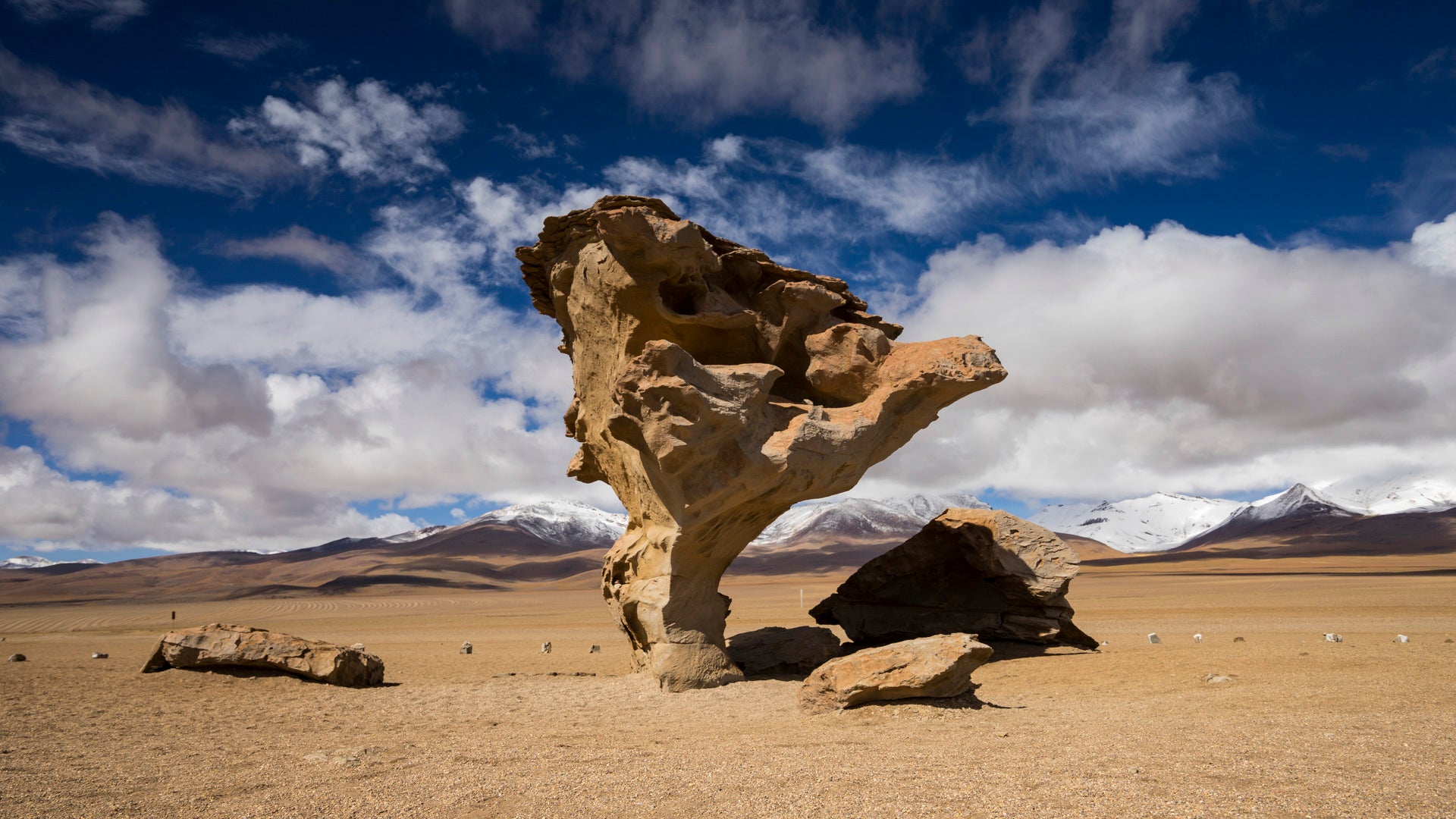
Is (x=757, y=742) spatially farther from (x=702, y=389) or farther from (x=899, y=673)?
(x=702, y=389)

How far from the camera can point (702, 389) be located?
11.2 metres

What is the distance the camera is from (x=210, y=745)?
25.2 ft

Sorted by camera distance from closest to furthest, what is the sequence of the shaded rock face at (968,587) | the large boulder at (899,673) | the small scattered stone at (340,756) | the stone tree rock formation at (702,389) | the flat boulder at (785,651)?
1. the small scattered stone at (340,756)
2. the large boulder at (899,673)
3. the stone tree rock formation at (702,389)
4. the flat boulder at (785,651)
5. the shaded rock face at (968,587)

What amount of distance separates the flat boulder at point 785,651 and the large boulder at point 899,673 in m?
5.38

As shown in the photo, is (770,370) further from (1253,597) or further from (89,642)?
(1253,597)

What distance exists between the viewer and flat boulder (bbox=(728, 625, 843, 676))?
14320 millimetres

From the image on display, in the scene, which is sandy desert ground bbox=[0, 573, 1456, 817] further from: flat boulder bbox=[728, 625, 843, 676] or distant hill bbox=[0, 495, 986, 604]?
distant hill bbox=[0, 495, 986, 604]

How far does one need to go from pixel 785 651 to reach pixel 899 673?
6436mm

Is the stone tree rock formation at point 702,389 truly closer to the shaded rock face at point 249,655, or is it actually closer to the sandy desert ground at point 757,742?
the sandy desert ground at point 757,742

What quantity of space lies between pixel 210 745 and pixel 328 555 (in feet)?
554

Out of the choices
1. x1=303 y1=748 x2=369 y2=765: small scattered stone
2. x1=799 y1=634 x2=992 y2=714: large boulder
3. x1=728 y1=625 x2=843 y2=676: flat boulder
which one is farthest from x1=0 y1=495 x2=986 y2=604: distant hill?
x1=799 y1=634 x2=992 y2=714: large boulder

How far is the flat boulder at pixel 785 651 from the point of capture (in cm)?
1432

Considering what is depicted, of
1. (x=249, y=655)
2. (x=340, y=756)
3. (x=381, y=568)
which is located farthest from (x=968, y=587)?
(x=381, y=568)

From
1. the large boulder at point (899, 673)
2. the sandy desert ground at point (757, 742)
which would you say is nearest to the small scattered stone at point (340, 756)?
the sandy desert ground at point (757, 742)
